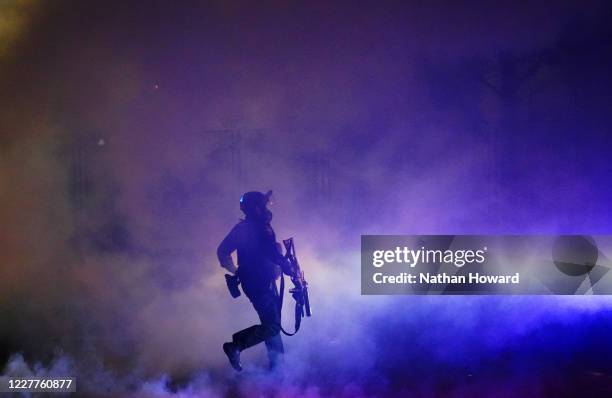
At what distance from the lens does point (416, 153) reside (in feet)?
19.6

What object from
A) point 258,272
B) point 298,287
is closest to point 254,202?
point 258,272

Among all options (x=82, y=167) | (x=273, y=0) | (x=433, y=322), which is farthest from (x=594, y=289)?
(x=82, y=167)

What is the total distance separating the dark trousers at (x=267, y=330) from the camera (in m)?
5.85

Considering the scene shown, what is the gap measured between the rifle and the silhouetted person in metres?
0.07

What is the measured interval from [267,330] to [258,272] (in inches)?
21.4

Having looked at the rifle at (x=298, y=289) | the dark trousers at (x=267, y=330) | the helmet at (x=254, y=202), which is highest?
the helmet at (x=254, y=202)

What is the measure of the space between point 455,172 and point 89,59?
3623 mm

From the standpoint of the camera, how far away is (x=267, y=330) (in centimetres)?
587

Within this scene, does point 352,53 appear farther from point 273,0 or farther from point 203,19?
point 203,19

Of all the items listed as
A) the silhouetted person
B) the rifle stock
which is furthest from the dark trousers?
the rifle stock
